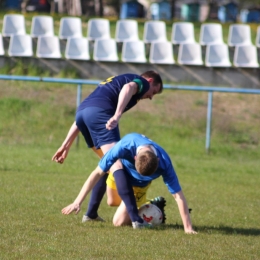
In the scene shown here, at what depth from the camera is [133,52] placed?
64.8 ft

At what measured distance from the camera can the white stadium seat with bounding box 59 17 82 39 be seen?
20844 mm

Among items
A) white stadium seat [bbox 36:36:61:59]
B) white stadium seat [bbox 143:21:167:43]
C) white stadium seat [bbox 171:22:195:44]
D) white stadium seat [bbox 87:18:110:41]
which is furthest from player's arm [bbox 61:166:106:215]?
white stadium seat [bbox 171:22:195:44]

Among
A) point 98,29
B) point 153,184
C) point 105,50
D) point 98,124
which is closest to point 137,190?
point 98,124

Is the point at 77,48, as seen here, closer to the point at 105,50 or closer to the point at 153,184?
the point at 105,50

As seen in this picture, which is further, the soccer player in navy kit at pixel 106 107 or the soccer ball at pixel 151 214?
the soccer ball at pixel 151 214

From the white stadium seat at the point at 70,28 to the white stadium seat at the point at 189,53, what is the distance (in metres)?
3.37

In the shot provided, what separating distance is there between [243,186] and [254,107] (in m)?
6.57

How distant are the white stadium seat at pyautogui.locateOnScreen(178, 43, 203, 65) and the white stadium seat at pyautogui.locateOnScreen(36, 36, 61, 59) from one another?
3.69 m

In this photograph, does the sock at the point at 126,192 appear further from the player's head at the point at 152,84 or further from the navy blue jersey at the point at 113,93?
the player's head at the point at 152,84

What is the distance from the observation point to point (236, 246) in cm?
635

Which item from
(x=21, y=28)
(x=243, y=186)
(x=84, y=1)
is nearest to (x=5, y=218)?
(x=243, y=186)

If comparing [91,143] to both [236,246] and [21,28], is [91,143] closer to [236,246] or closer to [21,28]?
[236,246]

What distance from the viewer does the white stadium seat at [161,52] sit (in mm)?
19547

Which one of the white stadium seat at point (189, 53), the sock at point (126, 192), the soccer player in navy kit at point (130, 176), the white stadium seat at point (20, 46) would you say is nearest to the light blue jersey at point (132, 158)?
the soccer player in navy kit at point (130, 176)
